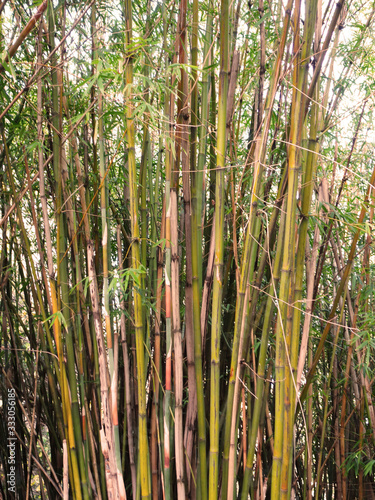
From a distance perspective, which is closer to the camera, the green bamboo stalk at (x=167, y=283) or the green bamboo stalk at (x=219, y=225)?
the green bamboo stalk at (x=219, y=225)

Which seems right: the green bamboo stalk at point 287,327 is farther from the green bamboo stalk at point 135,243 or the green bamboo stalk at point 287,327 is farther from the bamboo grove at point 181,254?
the green bamboo stalk at point 135,243

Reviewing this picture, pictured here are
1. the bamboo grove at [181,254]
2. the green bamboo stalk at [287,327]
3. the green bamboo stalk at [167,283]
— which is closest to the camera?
the green bamboo stalk at [287,327]

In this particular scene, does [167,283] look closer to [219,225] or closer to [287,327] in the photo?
[219,225]

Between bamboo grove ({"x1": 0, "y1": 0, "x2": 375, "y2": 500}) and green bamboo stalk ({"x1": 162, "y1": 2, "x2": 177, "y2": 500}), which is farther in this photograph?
green bamboo stalk ({"x1": 162, "y1": 2, "x2": 177, "y2": 500})

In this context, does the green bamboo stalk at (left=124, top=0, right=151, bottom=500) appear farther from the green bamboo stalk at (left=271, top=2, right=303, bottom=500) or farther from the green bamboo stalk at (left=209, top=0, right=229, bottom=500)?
the green bamboo stalk at (left=271, top=2, right=303, bottom=500)

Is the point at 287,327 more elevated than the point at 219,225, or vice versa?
the point at 219,225

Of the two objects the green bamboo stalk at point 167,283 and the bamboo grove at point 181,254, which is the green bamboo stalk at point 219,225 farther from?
the green bamboo stalk at point 167,283

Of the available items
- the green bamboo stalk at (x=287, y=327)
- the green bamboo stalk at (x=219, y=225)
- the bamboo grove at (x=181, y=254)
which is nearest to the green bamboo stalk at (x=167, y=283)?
the bamboo grove at (x=181, y=254)

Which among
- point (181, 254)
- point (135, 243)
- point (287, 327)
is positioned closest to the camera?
point (287, 327)

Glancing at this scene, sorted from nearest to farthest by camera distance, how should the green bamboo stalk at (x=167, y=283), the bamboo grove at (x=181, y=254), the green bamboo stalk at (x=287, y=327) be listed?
the green bamboo stalk at (x=287, y=327)
the bamboo grove at (x=181, y=254)
the green bamboo stalk at (x=167, y=283)

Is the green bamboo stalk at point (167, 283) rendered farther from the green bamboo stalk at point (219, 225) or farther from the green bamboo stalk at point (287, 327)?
the green bamboo stalk at point (287, 327)

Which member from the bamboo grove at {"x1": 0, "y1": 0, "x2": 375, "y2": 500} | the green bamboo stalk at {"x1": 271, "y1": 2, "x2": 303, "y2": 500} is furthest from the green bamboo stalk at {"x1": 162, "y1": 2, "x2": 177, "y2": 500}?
the green bamboo stalk at {"x1": 271, "y1": 2, "x2": 303, "y2": 500}

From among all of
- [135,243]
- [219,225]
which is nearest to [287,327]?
[219,225]

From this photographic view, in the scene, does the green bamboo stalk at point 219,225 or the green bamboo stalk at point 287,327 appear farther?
the green bamboo stalk at point 219,225
